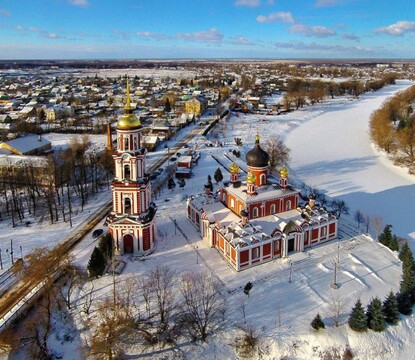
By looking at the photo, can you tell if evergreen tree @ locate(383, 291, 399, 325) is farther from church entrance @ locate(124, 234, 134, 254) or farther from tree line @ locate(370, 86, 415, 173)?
tree line @ locate(370, 86, 415, 173)

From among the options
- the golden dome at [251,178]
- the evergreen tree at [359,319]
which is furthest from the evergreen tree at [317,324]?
the golden dome at [251,178]

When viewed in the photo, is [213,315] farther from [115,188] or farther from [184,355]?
[115,188]

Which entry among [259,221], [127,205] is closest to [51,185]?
[127,205]

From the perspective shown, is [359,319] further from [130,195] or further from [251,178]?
[130,195]

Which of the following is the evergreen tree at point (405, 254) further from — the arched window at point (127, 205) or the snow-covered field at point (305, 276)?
the arched window at point (127, 205)

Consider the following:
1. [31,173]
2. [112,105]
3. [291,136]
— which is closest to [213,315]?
[31,173]

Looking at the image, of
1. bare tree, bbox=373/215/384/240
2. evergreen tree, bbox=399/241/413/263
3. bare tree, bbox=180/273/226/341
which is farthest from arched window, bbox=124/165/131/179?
bare tree, bbox=373/215/384/240
